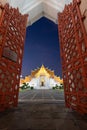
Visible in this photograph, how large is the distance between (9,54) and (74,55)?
6.36 feet

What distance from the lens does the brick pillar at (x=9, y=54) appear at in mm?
2674

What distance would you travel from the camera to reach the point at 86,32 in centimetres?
247

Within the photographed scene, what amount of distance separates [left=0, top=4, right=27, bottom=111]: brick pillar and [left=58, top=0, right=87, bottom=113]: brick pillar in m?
1.62

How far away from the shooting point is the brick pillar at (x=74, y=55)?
2.35 m

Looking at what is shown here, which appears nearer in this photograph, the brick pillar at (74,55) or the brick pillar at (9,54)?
the brick pillar at (74,55)

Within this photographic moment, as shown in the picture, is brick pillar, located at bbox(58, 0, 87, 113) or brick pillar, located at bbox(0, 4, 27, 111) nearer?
brick pillar, located at bbox(58, 0, 87, 113)

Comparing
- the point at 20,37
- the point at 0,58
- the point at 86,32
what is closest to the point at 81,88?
the point at 86,32

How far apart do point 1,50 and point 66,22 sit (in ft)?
7.94

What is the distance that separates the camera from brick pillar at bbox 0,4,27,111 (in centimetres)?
267

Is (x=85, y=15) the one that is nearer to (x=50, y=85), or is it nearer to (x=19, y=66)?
(x=19, y=66)

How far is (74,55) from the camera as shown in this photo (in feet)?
9.27

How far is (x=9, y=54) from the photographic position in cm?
292

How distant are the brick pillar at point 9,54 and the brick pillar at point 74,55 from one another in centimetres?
162

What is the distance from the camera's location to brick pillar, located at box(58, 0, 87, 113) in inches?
92.5
